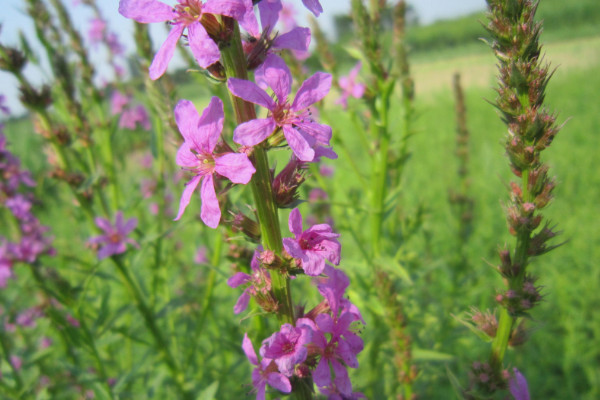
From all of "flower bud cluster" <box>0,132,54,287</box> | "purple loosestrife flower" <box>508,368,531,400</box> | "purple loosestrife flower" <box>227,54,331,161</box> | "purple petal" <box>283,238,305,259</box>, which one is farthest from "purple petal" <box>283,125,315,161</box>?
"flower bud cluster" <box>0,132,54,287</box>

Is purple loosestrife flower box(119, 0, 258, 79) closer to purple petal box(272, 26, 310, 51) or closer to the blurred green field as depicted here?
purple petal box(272, 26, 310, 51)

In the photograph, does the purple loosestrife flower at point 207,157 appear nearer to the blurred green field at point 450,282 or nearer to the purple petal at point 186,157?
the purple petal at point 186,157

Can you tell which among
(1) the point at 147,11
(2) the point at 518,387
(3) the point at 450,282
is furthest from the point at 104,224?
(3) the point at 450,282

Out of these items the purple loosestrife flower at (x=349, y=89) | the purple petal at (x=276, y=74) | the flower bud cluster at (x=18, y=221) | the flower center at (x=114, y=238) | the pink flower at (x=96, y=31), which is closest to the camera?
the purple petal at (x=276, y=74)

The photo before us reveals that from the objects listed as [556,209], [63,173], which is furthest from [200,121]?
[556,209]

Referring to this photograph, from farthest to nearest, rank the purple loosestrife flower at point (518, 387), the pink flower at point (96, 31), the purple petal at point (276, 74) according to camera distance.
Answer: the pink flower at point (96, 31) < the purple loosestrife flower at point (518, 387) < the purple petal at point (276, 74)

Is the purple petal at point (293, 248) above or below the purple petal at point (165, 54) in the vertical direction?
below

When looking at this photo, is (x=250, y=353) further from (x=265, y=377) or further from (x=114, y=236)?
(x=114, y=236)

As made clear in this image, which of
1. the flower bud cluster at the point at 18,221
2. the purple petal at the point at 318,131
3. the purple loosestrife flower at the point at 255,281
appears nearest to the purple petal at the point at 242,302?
the purple loosestrife flower at the point at 255,281
